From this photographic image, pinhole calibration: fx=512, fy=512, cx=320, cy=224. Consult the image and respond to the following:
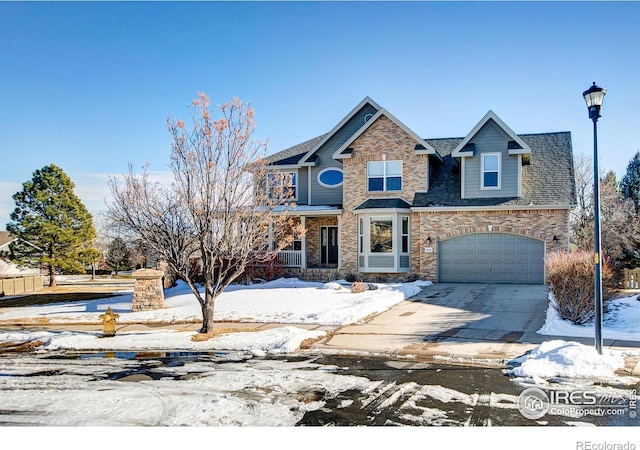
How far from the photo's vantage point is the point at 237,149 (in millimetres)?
12148

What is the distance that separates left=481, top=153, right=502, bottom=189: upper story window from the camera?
21.5 metres

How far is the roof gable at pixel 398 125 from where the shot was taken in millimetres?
22250

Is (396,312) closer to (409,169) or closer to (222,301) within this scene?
(222,301)

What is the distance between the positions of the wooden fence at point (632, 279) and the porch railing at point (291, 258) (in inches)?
544

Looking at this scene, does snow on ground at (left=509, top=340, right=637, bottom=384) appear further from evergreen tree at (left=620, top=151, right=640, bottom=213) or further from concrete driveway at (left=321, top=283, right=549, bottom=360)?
evergreen tree at (left=620, top=151, right=640, bottom=213)

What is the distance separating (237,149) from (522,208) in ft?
42.8

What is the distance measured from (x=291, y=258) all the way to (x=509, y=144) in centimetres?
1107

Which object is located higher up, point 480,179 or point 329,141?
point 329,141

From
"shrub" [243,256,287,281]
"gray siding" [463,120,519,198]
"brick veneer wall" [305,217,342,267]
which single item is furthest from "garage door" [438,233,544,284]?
"shrub" [243,256,287,281]

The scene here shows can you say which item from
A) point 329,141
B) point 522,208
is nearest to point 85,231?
point 329,141

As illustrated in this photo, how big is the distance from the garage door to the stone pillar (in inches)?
453

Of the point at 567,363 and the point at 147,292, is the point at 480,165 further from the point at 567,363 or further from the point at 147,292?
the point at 567,363

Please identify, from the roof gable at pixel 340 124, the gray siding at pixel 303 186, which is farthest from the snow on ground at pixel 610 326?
the gray siding at pixel 303 186

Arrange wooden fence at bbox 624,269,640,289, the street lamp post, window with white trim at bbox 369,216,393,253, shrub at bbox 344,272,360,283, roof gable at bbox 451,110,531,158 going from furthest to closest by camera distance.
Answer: shrub at bbox 344,272,360,283 < window with white trim at bbox 369,216,393,253 < roof gable at bbox 451,110,531,158 < wooden fence at bbox 624,269,640,289 < the street lamp post
